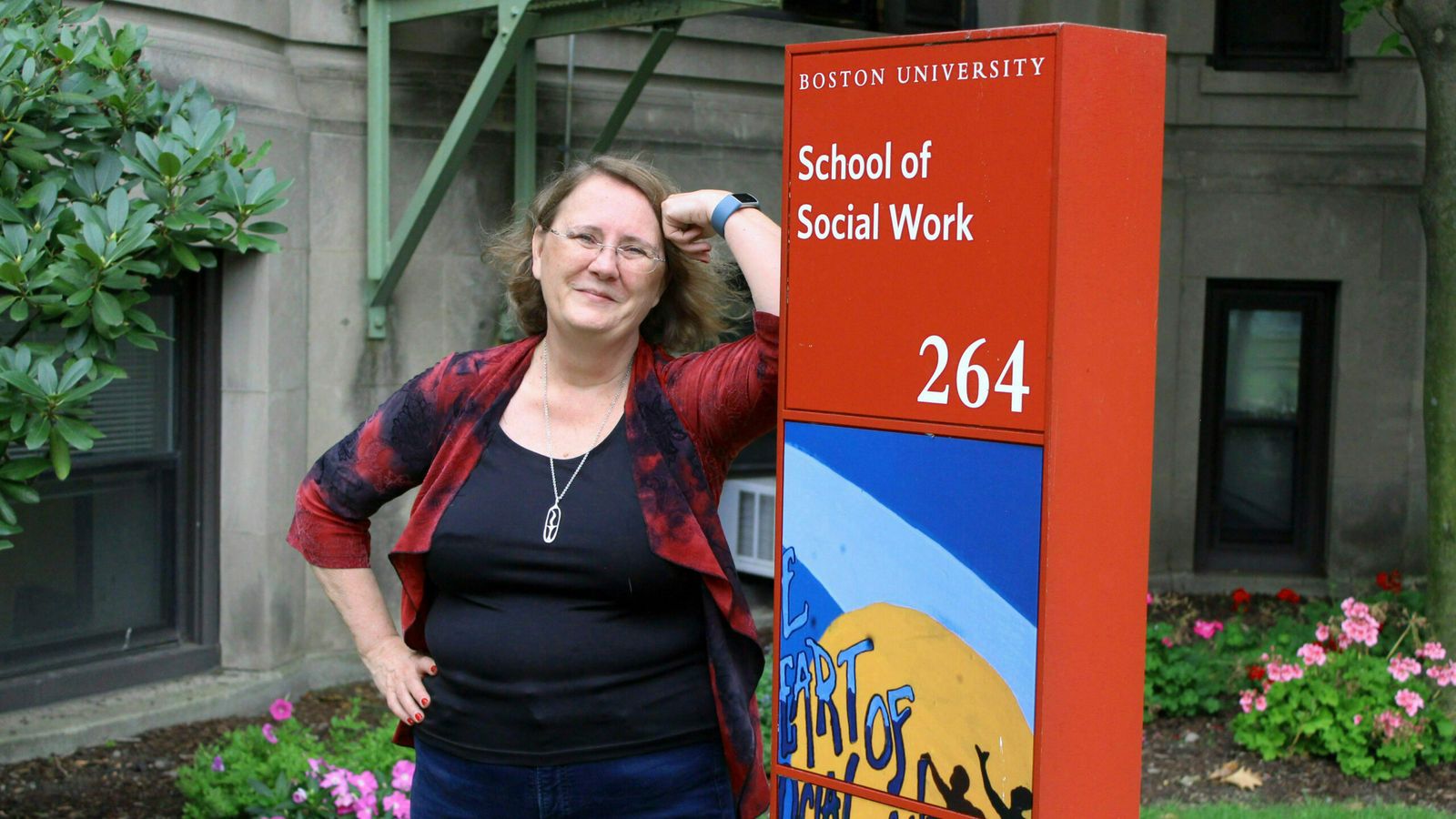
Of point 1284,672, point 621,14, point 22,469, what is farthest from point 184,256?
point 1284,672

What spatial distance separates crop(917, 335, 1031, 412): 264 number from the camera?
6.29 feet

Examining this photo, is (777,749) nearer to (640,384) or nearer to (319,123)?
(640,384)

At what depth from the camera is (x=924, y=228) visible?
6.61 ft

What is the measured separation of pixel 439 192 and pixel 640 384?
153 inches

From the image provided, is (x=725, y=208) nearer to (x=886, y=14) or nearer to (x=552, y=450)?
Answer: (x=552, y=450)

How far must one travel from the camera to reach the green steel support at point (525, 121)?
6.64 meters

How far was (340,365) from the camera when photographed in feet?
21.0

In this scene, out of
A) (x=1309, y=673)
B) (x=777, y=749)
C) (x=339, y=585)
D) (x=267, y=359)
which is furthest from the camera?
(x=267, y=359)

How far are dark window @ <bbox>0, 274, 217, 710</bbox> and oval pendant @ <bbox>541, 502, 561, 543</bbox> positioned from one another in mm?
3838

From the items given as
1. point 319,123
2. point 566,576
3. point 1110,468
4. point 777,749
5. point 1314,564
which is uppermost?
point 319,123

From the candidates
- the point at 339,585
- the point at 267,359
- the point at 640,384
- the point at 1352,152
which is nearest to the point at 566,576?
the point at 640,384

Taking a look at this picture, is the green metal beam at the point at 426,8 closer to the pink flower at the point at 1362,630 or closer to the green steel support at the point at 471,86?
the green steel support at the point at 471,86

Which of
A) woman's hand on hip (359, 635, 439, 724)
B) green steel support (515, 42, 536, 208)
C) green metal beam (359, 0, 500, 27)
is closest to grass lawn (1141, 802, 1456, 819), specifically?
woman's hand on hip (359, 635, 439, 724)

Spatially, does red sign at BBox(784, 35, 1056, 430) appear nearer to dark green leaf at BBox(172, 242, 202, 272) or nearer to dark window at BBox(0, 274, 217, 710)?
dark green leaf at BBox(172, 242, 202, 272)
